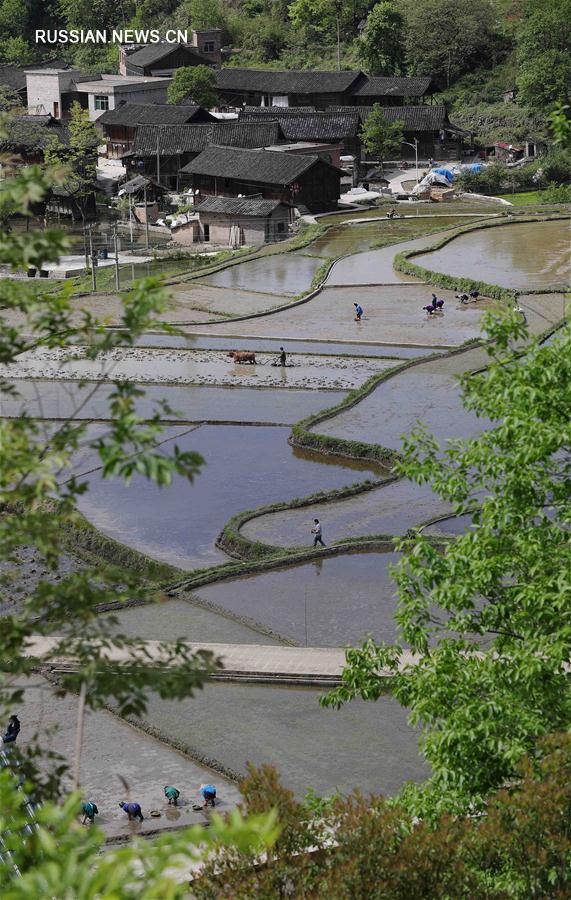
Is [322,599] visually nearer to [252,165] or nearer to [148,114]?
[252,165]

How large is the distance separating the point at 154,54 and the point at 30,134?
74.9 feet

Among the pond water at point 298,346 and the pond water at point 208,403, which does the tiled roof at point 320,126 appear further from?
the pond water at point 208,403

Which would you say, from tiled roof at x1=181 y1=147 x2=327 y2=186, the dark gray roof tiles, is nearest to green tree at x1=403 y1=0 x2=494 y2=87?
the dark gray roof tiles

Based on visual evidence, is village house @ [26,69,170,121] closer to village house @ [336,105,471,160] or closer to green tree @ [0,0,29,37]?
village house @ [336,105,471,160]

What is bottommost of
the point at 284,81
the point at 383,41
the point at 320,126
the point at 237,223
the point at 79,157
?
the point at 237,223

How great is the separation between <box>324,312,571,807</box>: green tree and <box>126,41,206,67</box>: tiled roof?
76.6m

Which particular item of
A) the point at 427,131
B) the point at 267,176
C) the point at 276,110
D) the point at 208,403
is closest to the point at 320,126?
the point at 276,110

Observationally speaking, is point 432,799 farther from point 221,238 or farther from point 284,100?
point 284,100

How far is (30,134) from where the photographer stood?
64.6 metres

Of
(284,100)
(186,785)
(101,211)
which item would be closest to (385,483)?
(186,785)

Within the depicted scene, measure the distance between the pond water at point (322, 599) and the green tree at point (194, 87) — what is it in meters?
58.6

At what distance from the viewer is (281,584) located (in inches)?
849

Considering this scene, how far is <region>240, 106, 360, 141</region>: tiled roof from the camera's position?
6875cm

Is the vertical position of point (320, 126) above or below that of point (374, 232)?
above
